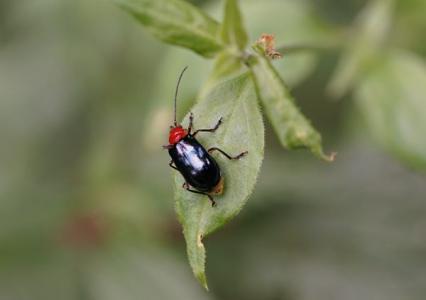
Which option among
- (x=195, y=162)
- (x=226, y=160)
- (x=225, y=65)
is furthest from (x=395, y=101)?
(x=226, y=160)

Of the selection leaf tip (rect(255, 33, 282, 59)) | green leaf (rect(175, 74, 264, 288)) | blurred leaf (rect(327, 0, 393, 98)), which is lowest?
green leaf (rect(175, 74, 264, 288))

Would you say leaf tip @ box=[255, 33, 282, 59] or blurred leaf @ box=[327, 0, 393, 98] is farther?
blurred leaf @ box=[327, 0, 393, 98]

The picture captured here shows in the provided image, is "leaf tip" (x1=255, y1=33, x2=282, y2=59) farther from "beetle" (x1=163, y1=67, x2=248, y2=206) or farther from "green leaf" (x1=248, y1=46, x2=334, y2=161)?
"beetle" (x1=163, y1=67, x2=248, y2=206)

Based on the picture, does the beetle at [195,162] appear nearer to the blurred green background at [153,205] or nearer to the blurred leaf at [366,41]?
the blurred leaf at [366,41]

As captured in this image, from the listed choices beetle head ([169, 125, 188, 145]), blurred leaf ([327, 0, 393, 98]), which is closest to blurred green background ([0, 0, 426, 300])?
blurred leaf ([327, 0, 393, 98])

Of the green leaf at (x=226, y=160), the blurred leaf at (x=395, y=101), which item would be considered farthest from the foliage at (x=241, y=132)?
the blurred leaf at (x=395, y=101)

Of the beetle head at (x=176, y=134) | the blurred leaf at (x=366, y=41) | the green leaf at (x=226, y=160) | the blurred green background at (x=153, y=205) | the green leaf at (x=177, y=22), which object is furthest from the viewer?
the blurred green background at (x=153, y=205)

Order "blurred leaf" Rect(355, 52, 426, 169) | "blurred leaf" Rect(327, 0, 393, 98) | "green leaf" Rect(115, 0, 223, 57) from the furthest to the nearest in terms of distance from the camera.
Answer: "blurred leaf" Rect(327, 0, 393, 98)
"blurred leaf" Rect(355, 52, 426, 169)
"green leaf" Rect(115, 0, 223, 57)
